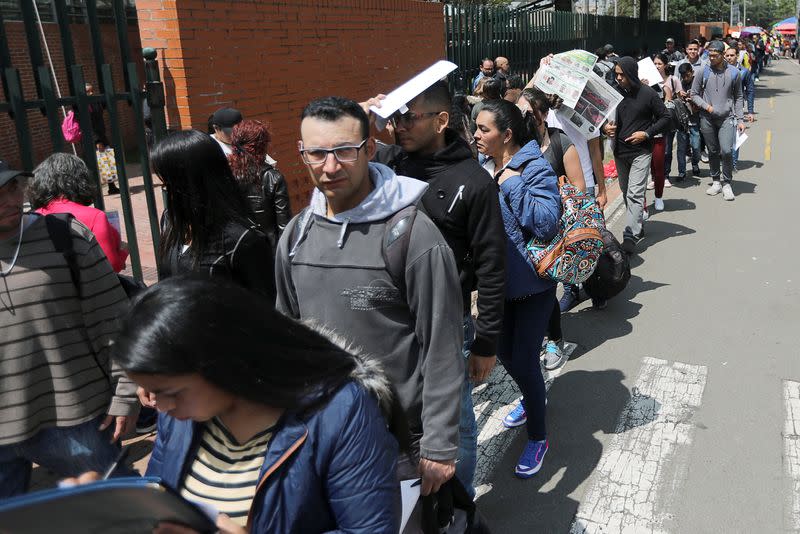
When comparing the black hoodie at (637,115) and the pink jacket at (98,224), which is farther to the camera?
the black hoodie at (637,115)

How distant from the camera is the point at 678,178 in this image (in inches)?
435

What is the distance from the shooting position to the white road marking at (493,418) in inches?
149

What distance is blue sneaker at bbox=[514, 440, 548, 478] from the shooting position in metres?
3.68

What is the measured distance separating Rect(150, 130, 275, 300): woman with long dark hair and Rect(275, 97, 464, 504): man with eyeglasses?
2.07ft

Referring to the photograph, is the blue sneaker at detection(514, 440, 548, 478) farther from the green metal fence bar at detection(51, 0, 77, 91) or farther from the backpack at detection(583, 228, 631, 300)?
the green metal fence bar at detection(51, 0, 77, 91)

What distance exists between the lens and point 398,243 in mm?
2213

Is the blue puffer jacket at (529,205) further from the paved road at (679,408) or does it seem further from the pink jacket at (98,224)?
the pink jacket at (98,224)

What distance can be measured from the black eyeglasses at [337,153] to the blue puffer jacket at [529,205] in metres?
1.39

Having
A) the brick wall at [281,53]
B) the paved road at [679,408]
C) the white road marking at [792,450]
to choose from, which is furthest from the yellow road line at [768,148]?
the white road marking at [792,450]

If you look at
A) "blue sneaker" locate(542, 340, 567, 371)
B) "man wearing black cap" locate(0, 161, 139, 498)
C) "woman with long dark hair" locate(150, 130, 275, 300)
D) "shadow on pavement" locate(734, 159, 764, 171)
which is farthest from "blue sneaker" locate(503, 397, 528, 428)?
"shadow on pavement" locate(734, 159, 764, 171)

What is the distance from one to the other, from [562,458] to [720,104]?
6.99 m

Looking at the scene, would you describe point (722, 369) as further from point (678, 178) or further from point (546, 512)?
point (678, 178)

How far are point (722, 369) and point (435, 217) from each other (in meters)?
2.92

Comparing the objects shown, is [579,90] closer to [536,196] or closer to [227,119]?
[536,196]
